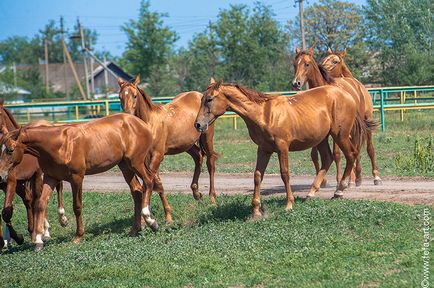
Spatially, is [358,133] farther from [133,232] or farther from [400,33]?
[400,33]

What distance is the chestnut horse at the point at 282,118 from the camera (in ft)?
41.6

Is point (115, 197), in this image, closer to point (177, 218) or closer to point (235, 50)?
point (177, 218)

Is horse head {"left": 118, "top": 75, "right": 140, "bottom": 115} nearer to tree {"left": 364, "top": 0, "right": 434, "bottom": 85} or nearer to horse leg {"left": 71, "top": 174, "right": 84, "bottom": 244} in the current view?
horse leg {"left": 71, "top": 174, "right": 84, "bottom": 244}

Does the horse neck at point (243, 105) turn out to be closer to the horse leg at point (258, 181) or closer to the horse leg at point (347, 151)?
the horse leg at point (258, 181)

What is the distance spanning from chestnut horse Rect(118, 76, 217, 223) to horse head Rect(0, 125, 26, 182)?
250cm

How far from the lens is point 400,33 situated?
1650 inches

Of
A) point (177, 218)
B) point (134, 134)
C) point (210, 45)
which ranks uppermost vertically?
point (210, 45)

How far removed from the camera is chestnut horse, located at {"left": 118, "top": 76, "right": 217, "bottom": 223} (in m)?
14.0

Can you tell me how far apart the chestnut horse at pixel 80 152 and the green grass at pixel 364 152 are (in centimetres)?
586

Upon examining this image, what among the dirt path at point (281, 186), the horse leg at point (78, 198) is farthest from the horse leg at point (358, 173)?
the horse leg at point (78, 198)

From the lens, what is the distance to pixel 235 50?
52531 millimetres

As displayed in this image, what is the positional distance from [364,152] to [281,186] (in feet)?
19.7

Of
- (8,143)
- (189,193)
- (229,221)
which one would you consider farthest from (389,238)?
(189,193)

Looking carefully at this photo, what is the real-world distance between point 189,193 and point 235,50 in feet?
120
